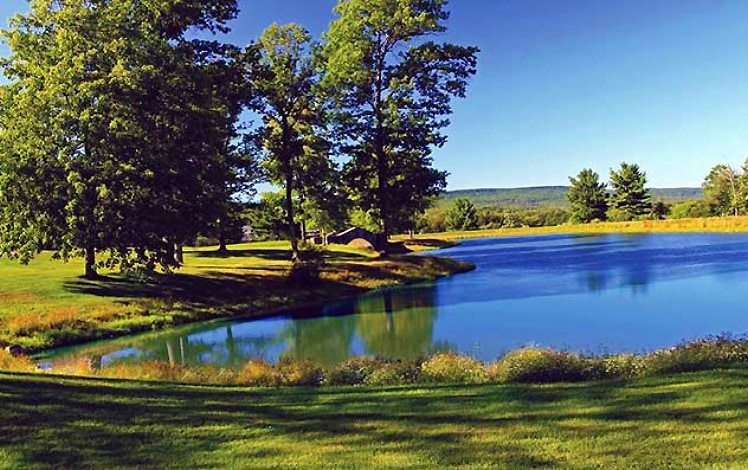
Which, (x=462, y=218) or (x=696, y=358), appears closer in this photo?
(x=696, y=358)

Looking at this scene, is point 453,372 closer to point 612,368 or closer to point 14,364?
point 612,368

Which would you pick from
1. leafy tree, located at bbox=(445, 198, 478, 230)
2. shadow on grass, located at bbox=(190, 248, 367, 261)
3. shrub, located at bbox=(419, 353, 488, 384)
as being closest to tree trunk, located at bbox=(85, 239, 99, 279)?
shadow on grass, located at bbox=(190, 248, 367, 261)

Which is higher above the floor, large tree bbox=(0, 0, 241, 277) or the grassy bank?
large tree bbox=(0, 0, 241, 277)

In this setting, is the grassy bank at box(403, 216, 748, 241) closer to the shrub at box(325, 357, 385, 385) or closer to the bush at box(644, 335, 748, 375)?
the bush at box(644, 335, 748, 375)

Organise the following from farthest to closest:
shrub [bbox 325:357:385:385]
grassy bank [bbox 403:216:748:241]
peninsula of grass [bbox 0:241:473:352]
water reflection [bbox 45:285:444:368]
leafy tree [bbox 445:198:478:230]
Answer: leafy tree [bbox 445:198:478:230]
grassy bank [bbox 403:216:748:241]
peninsula of grass [bbox 0:241:473:352]
water reflection [bbox 45:285:444:368]
shrub [bbox 325:357:385:385]

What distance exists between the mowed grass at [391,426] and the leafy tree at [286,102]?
72.6ft

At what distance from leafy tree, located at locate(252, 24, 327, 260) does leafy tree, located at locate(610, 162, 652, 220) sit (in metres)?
71.7

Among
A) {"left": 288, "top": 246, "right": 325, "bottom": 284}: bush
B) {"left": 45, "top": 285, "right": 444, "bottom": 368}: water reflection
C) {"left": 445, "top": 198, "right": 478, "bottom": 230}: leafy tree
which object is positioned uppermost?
{"left": 445, "top": 198, "right": 478, "bottom": 230}: leafy tree

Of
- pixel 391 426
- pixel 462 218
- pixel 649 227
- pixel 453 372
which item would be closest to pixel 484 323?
pixel 453 372

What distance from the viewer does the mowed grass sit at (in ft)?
18.5

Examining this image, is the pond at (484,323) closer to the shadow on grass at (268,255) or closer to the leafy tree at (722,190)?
the shadow on grass at (268,255)

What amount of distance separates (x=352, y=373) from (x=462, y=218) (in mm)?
102264

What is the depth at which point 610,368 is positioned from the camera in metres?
9.54

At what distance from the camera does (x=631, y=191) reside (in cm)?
9206
